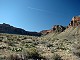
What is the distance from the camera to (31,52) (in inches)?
690

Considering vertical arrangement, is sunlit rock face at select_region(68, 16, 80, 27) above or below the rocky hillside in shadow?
above

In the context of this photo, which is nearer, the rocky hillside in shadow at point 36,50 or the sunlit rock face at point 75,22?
the rocky hillside in shadow at point 36,50

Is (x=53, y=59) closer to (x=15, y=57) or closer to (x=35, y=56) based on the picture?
(x=35, y=56)

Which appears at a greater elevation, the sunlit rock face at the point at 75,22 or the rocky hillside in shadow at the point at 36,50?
the sunlit rock face at the point at 75,22

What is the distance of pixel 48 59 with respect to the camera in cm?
1614

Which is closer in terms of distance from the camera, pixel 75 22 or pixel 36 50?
pixel 36 50

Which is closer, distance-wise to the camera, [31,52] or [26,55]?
[26,55]

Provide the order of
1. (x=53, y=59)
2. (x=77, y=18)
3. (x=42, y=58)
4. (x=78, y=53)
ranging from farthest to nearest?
(x=77, y=18)
(x=78, y=53)
(x=42, y=58)
(x=53, y=59)

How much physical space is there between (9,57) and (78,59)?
234 inches

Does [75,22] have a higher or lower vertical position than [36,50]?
higher

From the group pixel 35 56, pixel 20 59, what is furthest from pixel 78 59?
pixel 20 59

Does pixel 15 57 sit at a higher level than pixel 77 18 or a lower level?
lower

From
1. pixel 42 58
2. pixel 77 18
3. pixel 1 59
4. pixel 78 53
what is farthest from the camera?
pixel 77 18

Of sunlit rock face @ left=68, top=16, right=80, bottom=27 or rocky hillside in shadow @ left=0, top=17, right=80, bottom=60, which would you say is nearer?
rocky hillside in shadow @ left=0, top=17, right=80, bottom=60
